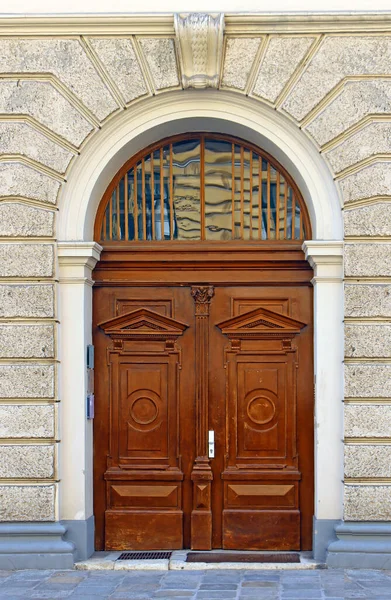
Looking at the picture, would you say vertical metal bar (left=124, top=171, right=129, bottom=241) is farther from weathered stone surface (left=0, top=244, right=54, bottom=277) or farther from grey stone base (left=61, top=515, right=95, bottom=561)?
grey stone base (left=61, top=515, right=95, bottom=561)

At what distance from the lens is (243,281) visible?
28.8ft

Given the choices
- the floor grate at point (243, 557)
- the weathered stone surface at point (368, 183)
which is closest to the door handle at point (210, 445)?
the floor grate at point (243, 557)

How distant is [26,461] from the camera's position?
27.0 ft

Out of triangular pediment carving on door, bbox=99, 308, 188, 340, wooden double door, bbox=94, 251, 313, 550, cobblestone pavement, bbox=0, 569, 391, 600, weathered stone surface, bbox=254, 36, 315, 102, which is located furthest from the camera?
triangular pediment carving on door, bbox=99, 308, 188, 340

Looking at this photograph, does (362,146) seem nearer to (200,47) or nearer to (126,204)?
(200,47)

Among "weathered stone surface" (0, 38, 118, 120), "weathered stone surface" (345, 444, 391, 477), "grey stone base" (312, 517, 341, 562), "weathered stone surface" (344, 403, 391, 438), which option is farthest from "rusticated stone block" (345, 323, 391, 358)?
"weathered stone surface" (0, 38, 118, 120)

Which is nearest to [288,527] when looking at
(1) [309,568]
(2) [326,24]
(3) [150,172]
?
(1) [309,568]

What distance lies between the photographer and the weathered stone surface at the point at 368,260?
26.8 ft

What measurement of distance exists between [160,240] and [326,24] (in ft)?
8.55

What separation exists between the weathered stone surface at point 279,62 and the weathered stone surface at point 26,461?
3963mm

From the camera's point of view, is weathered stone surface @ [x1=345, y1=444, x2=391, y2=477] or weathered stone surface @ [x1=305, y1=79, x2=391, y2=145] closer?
weathered stone surface @ [x1=345, y1=444, x2=391, y2=477]

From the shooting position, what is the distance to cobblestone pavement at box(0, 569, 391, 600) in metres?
7.32

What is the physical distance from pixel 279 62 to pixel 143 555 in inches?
193

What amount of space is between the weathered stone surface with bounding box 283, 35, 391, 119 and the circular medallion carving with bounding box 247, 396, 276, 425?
9.13 feet
